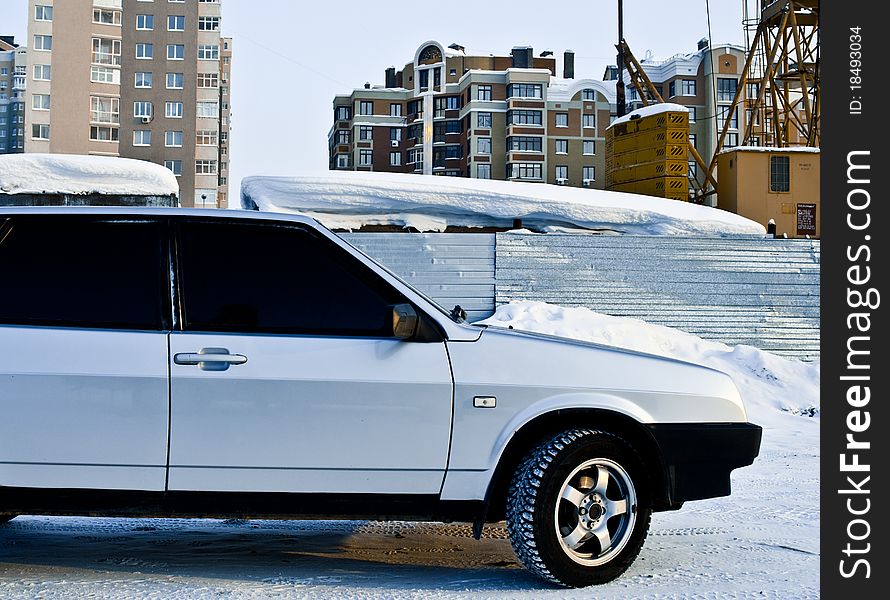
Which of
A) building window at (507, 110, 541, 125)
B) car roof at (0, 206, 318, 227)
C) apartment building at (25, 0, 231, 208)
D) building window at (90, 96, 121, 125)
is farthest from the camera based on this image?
building window at (507, 110, 541, 125)

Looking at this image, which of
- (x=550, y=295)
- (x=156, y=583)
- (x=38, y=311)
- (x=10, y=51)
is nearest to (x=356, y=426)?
(x=156, y=583)

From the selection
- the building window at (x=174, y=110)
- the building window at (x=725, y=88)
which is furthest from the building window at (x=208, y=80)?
the building window at (x=725, y=88)

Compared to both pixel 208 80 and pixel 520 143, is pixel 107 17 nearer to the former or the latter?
pixel 208 80

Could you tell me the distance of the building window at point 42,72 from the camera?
255 ft

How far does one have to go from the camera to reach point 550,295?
1578cm

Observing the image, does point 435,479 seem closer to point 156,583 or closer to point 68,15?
point 156,583

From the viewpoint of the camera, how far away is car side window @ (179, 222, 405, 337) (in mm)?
4539

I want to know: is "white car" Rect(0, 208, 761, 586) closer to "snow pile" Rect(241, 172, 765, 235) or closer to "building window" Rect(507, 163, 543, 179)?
"snow pile" Rect(241, 172, 765, 235)

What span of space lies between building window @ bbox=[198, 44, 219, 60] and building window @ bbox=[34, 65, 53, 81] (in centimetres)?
1180

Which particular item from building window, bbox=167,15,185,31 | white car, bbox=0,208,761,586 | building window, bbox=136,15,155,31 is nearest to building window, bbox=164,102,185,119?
building window, bbox=167,15,185,31

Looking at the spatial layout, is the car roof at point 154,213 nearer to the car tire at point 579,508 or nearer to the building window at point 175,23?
the car tire at point 579,508

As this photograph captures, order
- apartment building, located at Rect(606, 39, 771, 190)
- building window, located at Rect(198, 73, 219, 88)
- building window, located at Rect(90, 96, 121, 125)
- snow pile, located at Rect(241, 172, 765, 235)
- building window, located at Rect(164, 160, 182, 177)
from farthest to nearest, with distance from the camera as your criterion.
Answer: apartment building, located at Rect(606, 39, 771, 190) → building window, located at Rect(198, 73, 219, 88) → building window, located at Rect(90, 96, 121, 125) → building window, located at Rect(164, 160, 182, 177) → snow pile, located at Rect(241, 172, 765, 235)

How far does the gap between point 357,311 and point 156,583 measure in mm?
1518

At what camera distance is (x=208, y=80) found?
76.9 meters
